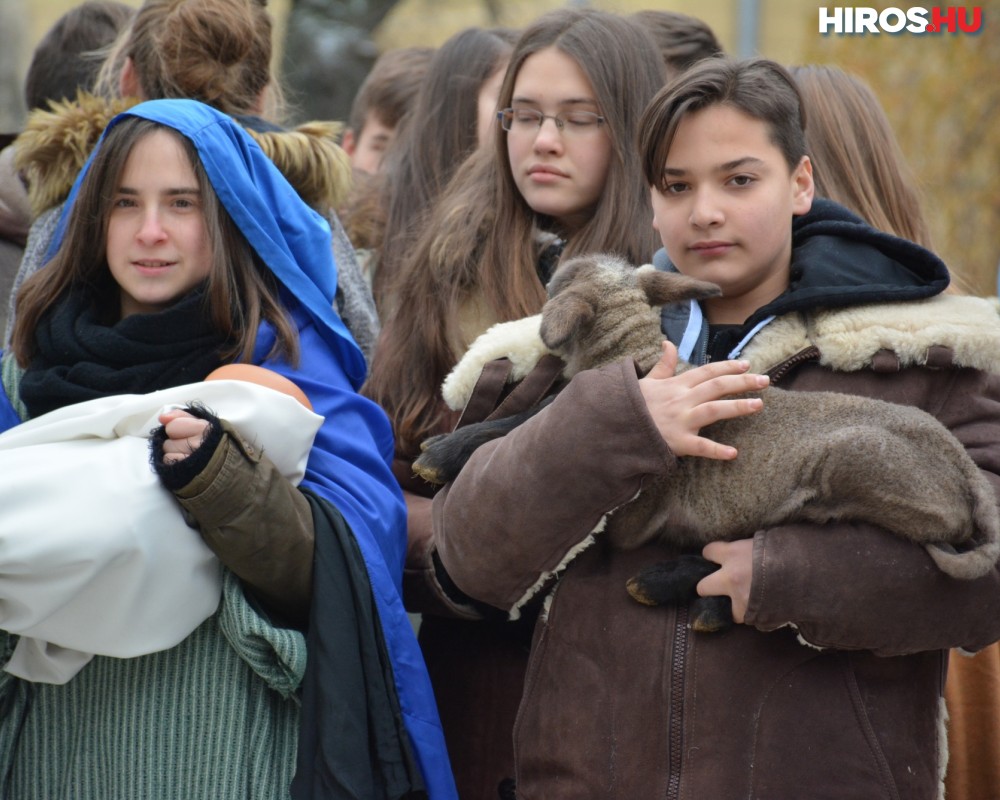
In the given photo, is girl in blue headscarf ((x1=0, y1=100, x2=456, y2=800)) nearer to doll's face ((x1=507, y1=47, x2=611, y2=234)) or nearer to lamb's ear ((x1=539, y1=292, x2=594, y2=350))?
doll's face ((x1=507, y1=47, x2=611, y2=234))

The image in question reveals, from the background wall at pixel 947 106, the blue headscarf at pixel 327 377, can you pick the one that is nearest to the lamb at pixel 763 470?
the blue headscarf at pixel 327 377

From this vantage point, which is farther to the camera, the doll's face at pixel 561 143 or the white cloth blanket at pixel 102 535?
the doll's face at pixel 561 143

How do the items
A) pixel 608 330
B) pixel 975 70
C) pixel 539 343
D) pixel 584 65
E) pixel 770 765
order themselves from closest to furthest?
pixel 770 765, pixel 608 330, pixel 539 343, pixel 584 65, pixel 975 70

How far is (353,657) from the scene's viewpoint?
2938 mm

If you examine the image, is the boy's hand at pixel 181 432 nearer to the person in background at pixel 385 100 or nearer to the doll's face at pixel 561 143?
the doll's face at pixel 561 143

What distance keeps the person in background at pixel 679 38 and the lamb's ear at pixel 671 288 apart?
1.97 m

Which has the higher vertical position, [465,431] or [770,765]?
[465,431]

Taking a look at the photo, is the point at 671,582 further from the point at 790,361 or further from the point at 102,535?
the point at 102,535

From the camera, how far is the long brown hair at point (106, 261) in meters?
3.28

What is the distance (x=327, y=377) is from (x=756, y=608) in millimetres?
1368

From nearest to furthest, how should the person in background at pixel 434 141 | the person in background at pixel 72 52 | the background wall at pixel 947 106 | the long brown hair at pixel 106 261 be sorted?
the long brown hair at pixel 106 261 → the person in background at pixel 434 141 → the person in background at pixel 72 52 → the background wall at pixel 947 106

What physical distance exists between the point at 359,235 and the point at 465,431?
94.6 inches

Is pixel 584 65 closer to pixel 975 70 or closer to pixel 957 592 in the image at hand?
pixel 957 592

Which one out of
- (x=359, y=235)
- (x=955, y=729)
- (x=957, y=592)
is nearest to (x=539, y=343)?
(x=957, y=592)
